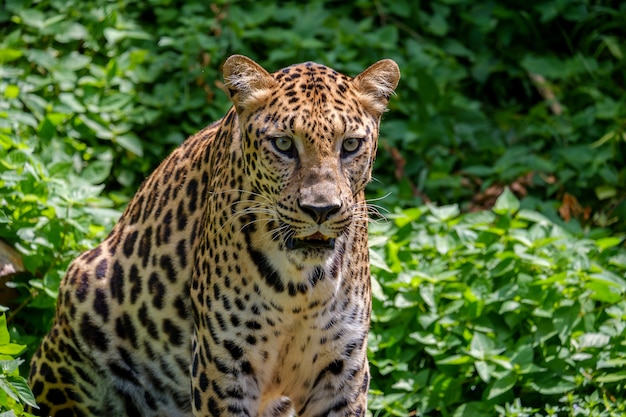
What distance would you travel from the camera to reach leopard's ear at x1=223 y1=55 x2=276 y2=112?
17.3ft

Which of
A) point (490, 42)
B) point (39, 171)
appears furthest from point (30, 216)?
point (490, 42)

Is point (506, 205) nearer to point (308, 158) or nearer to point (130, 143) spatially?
point (130, 143)

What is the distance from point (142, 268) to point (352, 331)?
1.27 m

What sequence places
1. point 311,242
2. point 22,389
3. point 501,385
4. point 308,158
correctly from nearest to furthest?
point 308,158 → point 311,242 → point 22,389 → point 501,385

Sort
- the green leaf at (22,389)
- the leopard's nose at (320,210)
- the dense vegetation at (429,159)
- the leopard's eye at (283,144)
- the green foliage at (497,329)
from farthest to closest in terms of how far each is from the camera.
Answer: the dense vegetation at (429,159)
the green foliage at (497,329)
the green leaf at (22,389)
the leopard's eye at (283,144)
the leopard's nose at (320,210)

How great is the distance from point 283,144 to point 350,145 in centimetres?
30

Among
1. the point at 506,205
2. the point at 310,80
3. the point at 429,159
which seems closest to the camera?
the point at 310,80

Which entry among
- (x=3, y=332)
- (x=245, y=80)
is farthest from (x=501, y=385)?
(x=3, y=332)

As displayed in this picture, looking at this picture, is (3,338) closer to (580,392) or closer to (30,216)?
(30,216)

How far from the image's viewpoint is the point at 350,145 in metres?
5.22

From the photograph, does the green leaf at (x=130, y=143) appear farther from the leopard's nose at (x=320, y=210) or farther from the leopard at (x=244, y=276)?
the leopard's nose at (x=320, y=210)

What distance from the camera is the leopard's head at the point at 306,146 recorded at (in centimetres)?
507

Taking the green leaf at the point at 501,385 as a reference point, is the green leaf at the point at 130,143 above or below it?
above

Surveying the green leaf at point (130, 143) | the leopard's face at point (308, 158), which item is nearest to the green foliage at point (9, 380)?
the leopard's face at point (308, 158)
